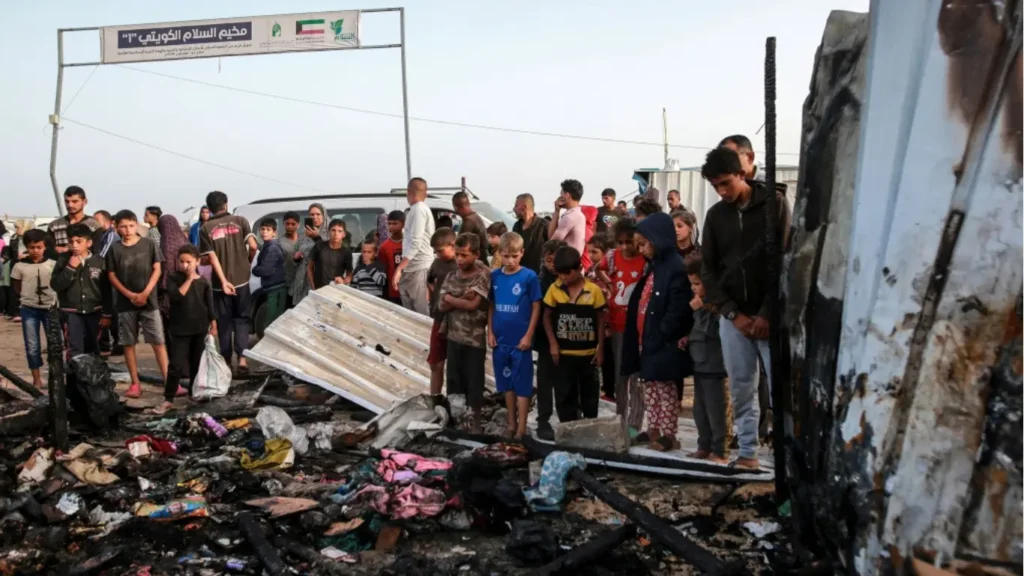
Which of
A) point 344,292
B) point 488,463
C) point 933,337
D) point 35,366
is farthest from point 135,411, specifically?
point 933,337

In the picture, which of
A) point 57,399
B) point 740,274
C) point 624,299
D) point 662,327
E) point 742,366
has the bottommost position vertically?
point 57,399

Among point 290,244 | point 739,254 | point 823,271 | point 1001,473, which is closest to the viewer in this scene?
point 1001,473

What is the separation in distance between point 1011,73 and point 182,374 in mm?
7932

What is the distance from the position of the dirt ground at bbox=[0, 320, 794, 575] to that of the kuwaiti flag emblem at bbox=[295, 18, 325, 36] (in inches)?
625

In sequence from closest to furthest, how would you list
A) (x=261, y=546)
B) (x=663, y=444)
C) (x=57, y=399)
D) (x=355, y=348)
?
(x=261, y=546) < (x=663, y=444) < (x=57, y=399) < (x=355, y=348)

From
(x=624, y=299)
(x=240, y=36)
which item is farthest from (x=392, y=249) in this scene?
(x=240, y=36)

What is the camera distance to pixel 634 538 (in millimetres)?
4387

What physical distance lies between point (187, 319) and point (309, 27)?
482 inches

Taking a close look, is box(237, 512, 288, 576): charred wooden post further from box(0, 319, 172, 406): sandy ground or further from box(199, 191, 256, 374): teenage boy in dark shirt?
box(199, 191, 256, 374): teenage boy in dark shirt

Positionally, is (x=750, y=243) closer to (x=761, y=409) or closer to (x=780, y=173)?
(x=761, y=409)

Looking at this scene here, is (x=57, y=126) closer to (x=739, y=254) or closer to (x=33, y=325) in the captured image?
(x=33, y=325)

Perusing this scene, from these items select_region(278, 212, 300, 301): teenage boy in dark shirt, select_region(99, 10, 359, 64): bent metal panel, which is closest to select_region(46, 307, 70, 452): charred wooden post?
select_region(278, 212, 300, 301): teenage boy in dark shirt

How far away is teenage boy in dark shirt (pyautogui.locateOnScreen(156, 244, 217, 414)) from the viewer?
8633 mm

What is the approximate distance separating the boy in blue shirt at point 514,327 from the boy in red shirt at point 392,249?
3.00 metres
